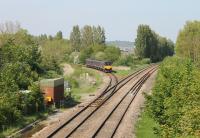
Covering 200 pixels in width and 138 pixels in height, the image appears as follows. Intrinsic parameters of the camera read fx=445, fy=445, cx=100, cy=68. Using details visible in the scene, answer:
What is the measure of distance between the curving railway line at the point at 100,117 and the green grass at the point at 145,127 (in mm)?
1463

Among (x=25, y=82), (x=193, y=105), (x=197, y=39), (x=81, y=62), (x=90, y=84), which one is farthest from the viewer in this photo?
(x=81, y=62)

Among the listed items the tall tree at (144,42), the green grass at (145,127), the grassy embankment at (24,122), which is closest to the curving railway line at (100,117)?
the green grass at (145,127)

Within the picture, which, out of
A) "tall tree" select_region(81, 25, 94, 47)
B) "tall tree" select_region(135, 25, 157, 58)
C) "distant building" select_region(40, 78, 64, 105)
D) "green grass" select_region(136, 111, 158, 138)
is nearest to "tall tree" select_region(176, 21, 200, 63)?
"distant building" select_region(40, 78, 64, 105)

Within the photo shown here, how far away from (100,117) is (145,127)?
186 inches

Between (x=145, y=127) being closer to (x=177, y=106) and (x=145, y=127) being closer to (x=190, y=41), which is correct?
(x=177, y=106)

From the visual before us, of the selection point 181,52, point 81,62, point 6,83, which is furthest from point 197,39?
point 6,83

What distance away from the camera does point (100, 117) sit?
34312mm

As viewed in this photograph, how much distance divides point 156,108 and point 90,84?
102 feet

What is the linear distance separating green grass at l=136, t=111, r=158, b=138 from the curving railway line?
1463mm

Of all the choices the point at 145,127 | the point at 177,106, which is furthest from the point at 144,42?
the point at 177,106

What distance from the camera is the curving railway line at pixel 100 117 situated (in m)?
28.2

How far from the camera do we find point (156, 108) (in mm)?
29938

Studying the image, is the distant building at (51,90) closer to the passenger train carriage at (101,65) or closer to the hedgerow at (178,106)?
the hedgerow at (178,106)

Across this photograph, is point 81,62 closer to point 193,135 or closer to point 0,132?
point 0,132
